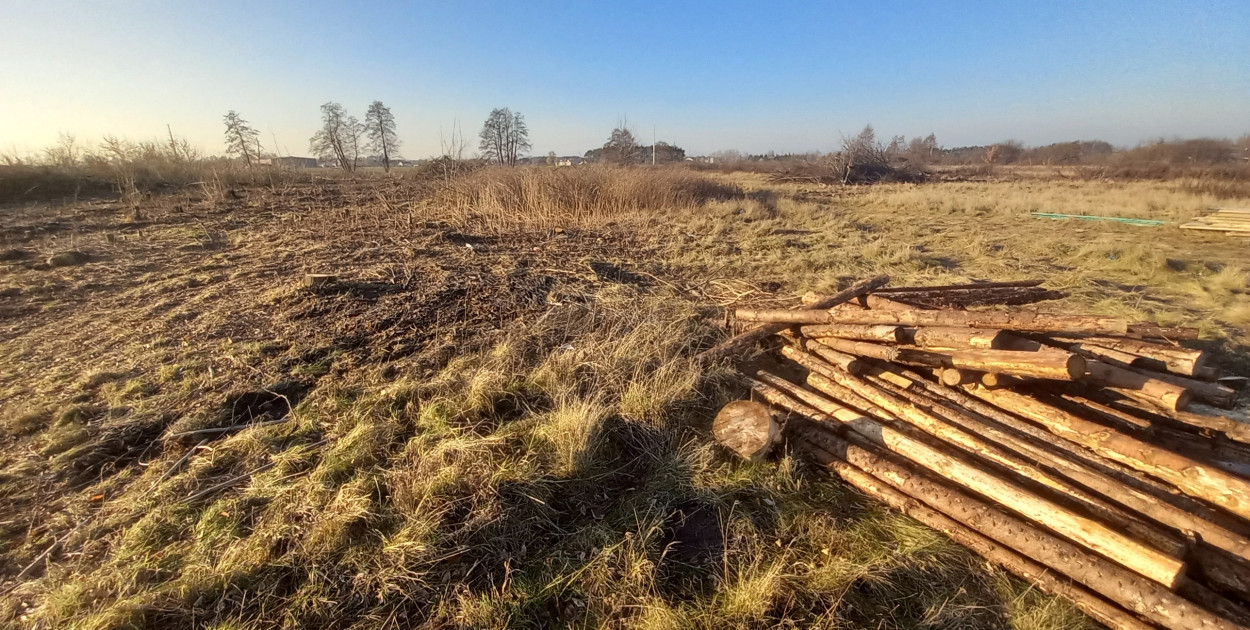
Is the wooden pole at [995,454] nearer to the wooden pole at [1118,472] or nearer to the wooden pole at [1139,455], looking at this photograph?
the wooden pole at [1118,472]

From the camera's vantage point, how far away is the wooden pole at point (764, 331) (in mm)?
4336

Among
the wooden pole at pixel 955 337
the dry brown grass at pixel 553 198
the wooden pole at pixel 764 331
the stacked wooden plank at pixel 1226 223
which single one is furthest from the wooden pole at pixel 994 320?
the stacked wooden plank at pixel 1226 223

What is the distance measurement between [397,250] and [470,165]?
30.7 feet

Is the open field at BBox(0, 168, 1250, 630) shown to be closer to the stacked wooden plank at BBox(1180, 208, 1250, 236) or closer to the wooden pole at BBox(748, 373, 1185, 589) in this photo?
the wooden pole at BBox(748, 373, 1185, 589)

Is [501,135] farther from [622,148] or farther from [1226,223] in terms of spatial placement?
[1226,223]

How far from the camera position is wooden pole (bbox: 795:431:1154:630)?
7.02 ft

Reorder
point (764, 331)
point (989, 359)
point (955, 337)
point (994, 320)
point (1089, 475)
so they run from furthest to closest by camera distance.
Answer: point (764, 331), point (994, 320), point (955, 337), point (989, 359), point (1089, 475)

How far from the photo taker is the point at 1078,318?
3211 millimetres

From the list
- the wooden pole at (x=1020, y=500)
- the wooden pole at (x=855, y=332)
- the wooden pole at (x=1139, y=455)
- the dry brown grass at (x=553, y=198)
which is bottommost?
the wooden pole at (x=1020, y=500)

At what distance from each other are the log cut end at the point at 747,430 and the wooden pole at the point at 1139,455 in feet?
5.02

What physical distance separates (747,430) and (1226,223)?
15.5 meters

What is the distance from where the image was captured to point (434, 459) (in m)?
2.95

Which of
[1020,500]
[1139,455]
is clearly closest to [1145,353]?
[1139,455]

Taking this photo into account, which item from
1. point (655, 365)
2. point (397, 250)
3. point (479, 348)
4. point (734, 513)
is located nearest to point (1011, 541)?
point (734, 513)
